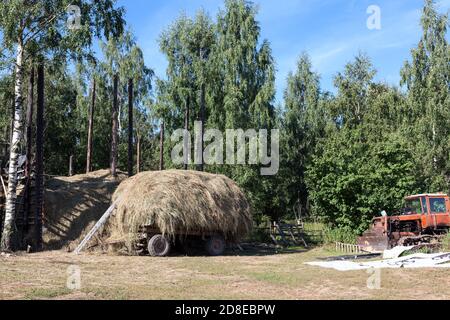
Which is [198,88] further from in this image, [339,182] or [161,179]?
[161,179]

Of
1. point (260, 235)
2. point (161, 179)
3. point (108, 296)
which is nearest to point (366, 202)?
point (260, 235)

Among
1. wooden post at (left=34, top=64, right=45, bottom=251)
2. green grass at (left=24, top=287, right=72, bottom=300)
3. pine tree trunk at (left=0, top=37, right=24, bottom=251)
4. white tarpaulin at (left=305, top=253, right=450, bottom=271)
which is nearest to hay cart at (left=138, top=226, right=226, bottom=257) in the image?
wooden post at (left=34, top=64, right=45, bottom=251)

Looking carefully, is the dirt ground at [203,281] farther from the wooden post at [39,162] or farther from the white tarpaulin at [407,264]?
the wooden post at [39,162]

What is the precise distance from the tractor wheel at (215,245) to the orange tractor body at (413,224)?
5054 mm

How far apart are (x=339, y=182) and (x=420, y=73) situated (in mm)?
15399

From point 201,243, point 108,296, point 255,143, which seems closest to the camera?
point 108,296

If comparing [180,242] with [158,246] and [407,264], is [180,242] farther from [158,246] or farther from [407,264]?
[407,264]

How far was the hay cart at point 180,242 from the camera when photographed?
1683 cm

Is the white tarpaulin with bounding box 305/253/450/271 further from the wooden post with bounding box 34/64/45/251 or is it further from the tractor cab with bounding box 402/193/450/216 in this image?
the wooden post with bounding box 34/64/45/251

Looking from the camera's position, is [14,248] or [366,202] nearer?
[14,248]

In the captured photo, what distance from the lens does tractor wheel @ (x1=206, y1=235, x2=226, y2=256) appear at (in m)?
18.5

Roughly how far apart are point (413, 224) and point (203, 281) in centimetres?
1054

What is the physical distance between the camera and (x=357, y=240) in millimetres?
20094

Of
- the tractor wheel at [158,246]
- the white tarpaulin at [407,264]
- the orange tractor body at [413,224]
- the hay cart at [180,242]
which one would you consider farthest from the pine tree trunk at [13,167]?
the orange tractor body at [413,224]
